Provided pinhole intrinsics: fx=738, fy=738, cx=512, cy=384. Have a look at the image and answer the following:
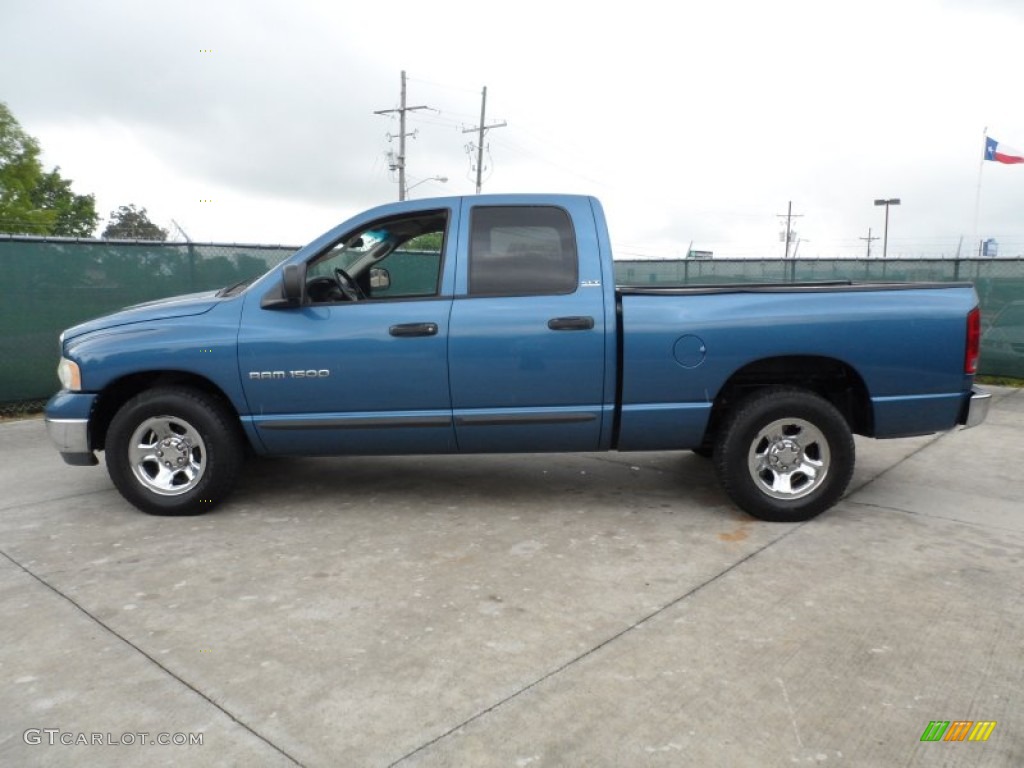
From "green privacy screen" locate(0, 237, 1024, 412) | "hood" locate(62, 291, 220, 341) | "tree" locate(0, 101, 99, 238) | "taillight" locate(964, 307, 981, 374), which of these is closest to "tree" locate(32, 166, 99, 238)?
"tree" locate(0, 101, 99, 238)

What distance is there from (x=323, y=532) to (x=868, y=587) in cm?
286

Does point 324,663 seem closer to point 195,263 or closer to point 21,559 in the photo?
point 21,559

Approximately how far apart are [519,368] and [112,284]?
629 cm

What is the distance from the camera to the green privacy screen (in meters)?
7.86

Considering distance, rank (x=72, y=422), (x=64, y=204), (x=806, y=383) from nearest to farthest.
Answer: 1. (x=72, y=422)
2. (x=806, y=383)
3. (x=64, y=204)

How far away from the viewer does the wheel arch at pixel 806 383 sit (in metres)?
4.34

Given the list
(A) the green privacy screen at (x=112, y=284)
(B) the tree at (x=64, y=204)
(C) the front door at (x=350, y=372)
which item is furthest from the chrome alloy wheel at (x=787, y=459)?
(B) the tree at (x=64, y=204)

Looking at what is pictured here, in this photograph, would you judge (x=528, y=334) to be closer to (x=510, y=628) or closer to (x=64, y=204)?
(x=510, y=628)

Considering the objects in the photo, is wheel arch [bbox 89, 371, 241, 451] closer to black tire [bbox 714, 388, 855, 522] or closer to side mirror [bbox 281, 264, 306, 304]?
side mirror [bbox 281, 264, 306, 304]

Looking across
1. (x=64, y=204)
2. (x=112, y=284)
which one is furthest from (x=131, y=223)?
(x=112, y=284)

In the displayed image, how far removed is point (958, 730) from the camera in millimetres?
2375

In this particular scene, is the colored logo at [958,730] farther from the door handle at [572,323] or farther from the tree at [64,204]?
the tree at [64,204]

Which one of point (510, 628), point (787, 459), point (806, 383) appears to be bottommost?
point (510, 628)

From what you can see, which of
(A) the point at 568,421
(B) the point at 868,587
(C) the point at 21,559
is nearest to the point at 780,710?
(B) the point at 868,587
